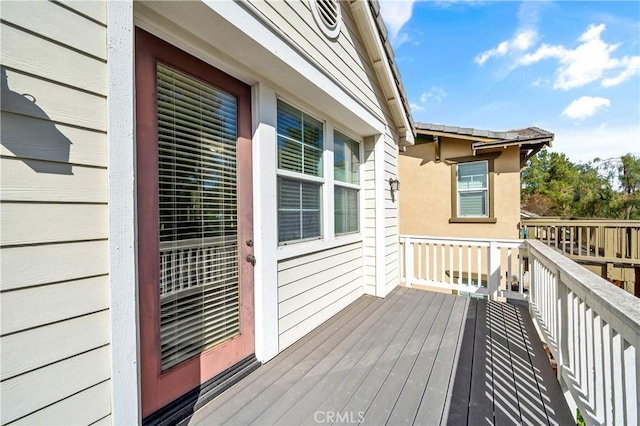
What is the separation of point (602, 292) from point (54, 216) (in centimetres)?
239

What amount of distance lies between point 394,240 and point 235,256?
294 centimetres

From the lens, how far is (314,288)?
9.54 feet

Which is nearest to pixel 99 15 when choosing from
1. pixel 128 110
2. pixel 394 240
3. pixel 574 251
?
pixel 128 110

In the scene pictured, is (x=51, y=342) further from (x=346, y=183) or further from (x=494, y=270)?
(x=494, y=270)

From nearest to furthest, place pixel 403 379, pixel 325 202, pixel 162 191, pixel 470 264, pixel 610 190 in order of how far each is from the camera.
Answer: pixel 162 191, pixel 403 379, pixel 325 202, pixel 470 264, pixel 610 190

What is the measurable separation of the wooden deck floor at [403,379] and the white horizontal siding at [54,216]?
862 mm

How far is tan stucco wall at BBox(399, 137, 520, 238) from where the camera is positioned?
5.73 m

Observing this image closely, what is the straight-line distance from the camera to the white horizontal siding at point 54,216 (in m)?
0.94

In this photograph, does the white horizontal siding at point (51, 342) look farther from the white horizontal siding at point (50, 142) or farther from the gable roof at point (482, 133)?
the gable roof at point (482, 133)

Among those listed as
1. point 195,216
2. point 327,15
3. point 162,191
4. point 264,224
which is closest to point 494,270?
point 264,224

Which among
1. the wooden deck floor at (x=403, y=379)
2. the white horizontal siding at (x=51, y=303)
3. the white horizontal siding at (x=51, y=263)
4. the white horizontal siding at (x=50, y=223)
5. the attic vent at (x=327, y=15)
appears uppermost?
the attic vent at (x=327, y=15)

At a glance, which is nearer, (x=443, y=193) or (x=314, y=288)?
(x=314, y=288)

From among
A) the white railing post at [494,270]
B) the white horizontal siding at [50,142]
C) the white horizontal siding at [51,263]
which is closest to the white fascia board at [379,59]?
the white railing post at [494,270]

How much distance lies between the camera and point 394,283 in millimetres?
4355
